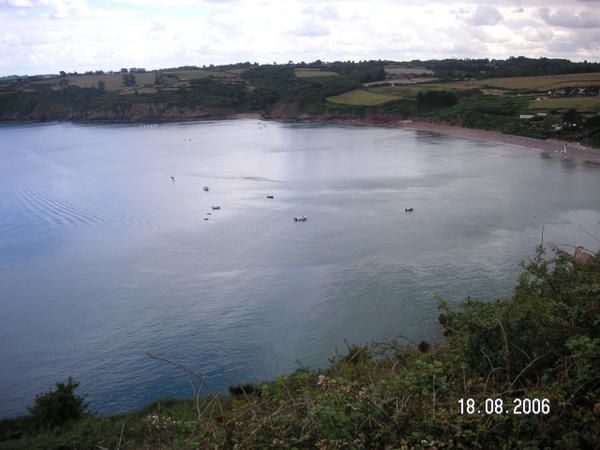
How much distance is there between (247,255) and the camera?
16234 millimetres

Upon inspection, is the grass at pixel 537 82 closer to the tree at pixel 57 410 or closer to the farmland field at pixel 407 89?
the farmland field at pixel 407 89

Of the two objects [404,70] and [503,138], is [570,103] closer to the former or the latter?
[503,138]

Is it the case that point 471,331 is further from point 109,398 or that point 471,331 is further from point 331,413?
point 109,398

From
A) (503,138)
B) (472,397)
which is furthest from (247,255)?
(503,138)

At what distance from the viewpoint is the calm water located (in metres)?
10.8

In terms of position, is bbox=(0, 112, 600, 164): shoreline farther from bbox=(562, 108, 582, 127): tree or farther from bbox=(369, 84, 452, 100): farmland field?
bbox=(369, 84, 452, 100): farmland field

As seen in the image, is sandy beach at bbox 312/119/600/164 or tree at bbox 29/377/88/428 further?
sandy beach at bbox 312/119/600/164

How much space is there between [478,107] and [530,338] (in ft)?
137

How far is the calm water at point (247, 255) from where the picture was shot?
10773 millimetres

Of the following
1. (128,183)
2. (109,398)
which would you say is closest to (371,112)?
(128,183)
